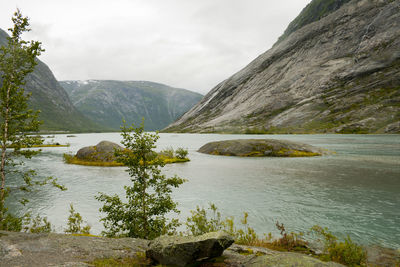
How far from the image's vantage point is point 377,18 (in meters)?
183

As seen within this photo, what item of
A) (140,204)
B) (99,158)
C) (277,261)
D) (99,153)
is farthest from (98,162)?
(277,261)

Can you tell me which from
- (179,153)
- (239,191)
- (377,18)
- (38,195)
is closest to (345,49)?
(377,18)

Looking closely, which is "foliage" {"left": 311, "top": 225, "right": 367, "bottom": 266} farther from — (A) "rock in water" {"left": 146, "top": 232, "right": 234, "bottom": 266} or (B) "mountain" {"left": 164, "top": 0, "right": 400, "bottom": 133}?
(B) "mountain" {"left": 164, "top": 0, "right": 400, "bottom": 133}

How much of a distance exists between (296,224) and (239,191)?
9051 millimetres

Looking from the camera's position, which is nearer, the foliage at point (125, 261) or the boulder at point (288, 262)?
the boulder at point (288, 262)

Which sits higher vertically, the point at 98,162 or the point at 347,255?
the point at 98,162

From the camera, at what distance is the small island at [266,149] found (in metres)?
52.3

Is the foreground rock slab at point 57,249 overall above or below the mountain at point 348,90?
below

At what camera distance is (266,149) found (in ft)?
177

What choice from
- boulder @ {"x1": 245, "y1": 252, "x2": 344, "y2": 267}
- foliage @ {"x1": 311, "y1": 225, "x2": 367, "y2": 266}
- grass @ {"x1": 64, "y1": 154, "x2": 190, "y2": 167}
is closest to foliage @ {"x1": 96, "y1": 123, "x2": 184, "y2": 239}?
boulder @ {"x1": 245, "y1": 252, "x2": 344, "y2": 267}

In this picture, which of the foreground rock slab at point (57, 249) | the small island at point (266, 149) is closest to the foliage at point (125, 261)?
the foreground rock slab at point (57, 249)

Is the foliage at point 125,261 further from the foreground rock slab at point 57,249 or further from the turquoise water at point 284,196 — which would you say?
the turquoise water at point 284,196

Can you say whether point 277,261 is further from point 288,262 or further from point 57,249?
point 57,249

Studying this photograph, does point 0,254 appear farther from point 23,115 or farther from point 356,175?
point 356,175
